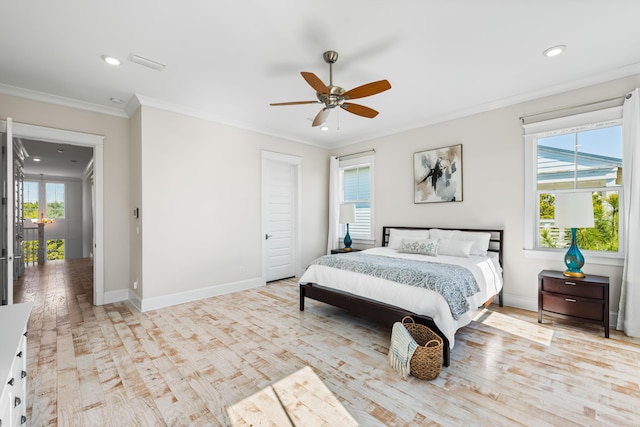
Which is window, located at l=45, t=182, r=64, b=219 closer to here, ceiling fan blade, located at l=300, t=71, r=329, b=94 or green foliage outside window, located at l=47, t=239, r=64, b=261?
green foliage outside window, located at l=47, t=239, r=64, b=261

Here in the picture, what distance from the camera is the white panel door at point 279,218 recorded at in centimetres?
534

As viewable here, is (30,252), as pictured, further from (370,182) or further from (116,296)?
(370,182)

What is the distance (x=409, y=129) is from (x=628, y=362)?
3880 millimetres

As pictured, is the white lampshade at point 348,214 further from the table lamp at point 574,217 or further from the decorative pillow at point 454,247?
the table lamp at point 574,217

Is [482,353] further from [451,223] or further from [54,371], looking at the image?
[54,371]

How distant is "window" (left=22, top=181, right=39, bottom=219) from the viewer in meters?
9.08

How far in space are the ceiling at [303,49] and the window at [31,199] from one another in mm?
7882

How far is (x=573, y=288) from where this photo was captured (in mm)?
3139

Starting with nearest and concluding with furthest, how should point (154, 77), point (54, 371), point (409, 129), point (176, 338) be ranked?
Result: point (54, 371), point (176, 338), point (154, 77), point (409, 129)

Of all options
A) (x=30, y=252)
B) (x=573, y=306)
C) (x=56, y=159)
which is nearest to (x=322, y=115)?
(x=573, y=306)

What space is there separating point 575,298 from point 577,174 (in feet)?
4.96

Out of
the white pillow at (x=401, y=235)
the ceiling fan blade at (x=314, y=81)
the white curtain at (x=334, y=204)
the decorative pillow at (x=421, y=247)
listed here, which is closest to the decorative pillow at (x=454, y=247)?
the decorative pillow at (x=421, y=247)

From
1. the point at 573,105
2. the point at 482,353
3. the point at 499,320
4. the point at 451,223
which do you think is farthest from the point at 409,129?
the point at 482,353

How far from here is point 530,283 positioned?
3.79 m
